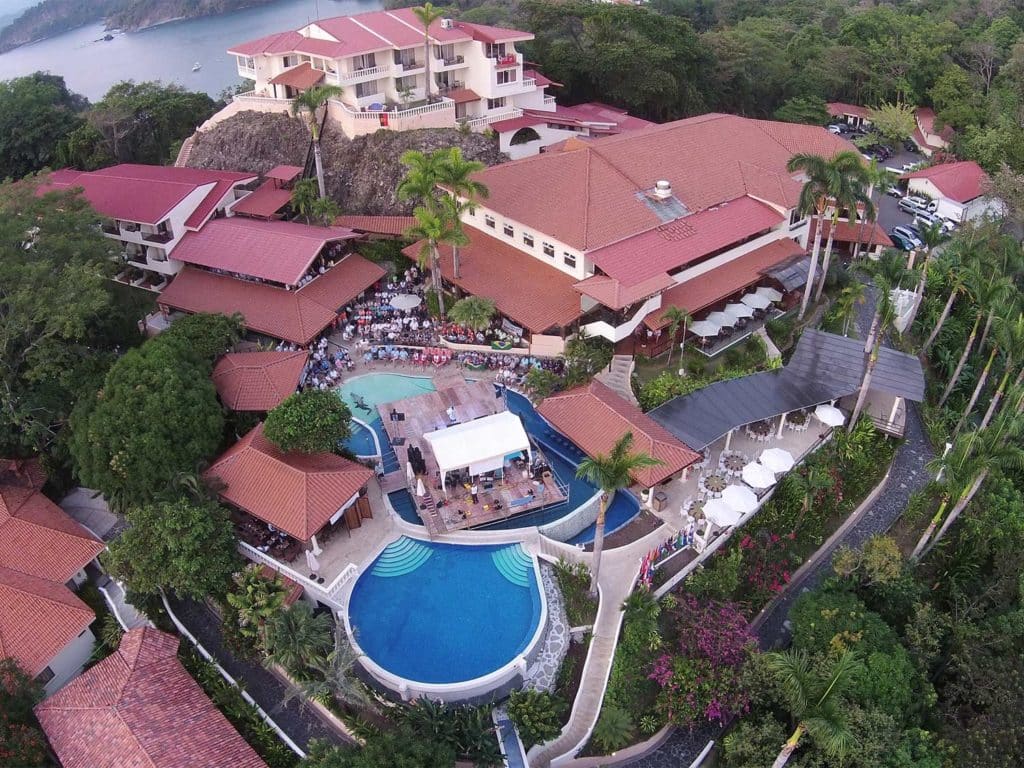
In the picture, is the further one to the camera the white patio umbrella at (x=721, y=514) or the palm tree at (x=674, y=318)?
the palm tree at (x=674, y=318)

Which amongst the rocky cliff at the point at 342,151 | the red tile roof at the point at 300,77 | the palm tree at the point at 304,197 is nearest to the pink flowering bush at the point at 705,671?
the rocky cliff at the point at 342,151

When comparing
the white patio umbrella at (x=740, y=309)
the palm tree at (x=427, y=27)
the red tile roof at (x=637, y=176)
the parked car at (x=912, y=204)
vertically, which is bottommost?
the parked car at (x=912, y=204)

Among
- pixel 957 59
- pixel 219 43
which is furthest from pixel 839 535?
pixel 219 43

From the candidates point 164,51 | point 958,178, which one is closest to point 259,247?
point 958,178

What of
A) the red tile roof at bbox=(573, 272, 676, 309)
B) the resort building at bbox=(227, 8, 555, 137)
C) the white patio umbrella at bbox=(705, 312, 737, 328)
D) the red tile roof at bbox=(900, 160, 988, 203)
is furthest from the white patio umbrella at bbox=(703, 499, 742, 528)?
the red tile roof at bbox=(900, 160, 988, 203)

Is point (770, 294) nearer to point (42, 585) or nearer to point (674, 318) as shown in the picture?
point (674, 318)

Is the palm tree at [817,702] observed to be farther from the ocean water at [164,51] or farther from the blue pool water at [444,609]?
the ocean water at [164,51]

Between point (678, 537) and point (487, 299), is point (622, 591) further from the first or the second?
point (487, 299)
